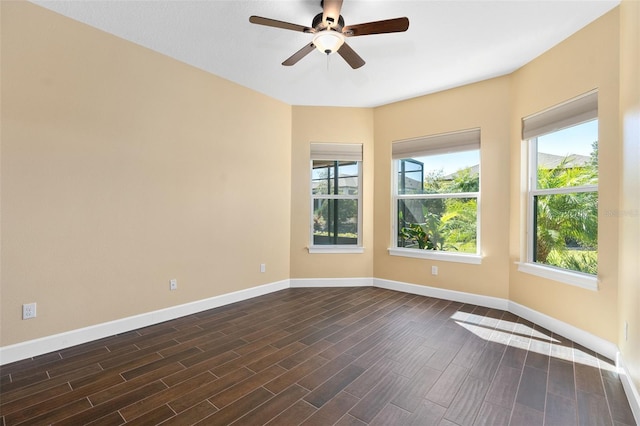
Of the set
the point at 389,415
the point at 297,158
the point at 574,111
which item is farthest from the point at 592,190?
the point at 297,158

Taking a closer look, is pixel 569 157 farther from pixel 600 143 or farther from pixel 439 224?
pixel 439 224

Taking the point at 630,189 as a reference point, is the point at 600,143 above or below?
above

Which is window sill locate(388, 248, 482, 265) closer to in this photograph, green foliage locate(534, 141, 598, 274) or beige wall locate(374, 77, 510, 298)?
beige wall locate(374, 77, 510, 298)

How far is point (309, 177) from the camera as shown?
15.3ft

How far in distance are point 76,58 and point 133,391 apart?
2.76 m

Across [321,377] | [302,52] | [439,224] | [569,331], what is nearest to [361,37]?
[302,52]

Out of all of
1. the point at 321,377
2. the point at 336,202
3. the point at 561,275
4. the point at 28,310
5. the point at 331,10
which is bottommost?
the point at 321,377

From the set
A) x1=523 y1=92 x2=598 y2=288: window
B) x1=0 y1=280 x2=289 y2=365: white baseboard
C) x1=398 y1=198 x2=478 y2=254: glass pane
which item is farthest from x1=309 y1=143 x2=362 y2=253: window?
x1=523 y1=92 x2=598 y2=288: window

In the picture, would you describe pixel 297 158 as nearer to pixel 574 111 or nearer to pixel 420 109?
pixel 420 109

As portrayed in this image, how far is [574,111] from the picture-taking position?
279cm

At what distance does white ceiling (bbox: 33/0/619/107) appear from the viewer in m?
2.38

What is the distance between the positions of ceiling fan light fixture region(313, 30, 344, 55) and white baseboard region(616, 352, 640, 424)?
120 inches

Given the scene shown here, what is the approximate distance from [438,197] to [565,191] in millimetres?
1461

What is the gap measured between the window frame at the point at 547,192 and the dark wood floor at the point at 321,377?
580 millimetres
